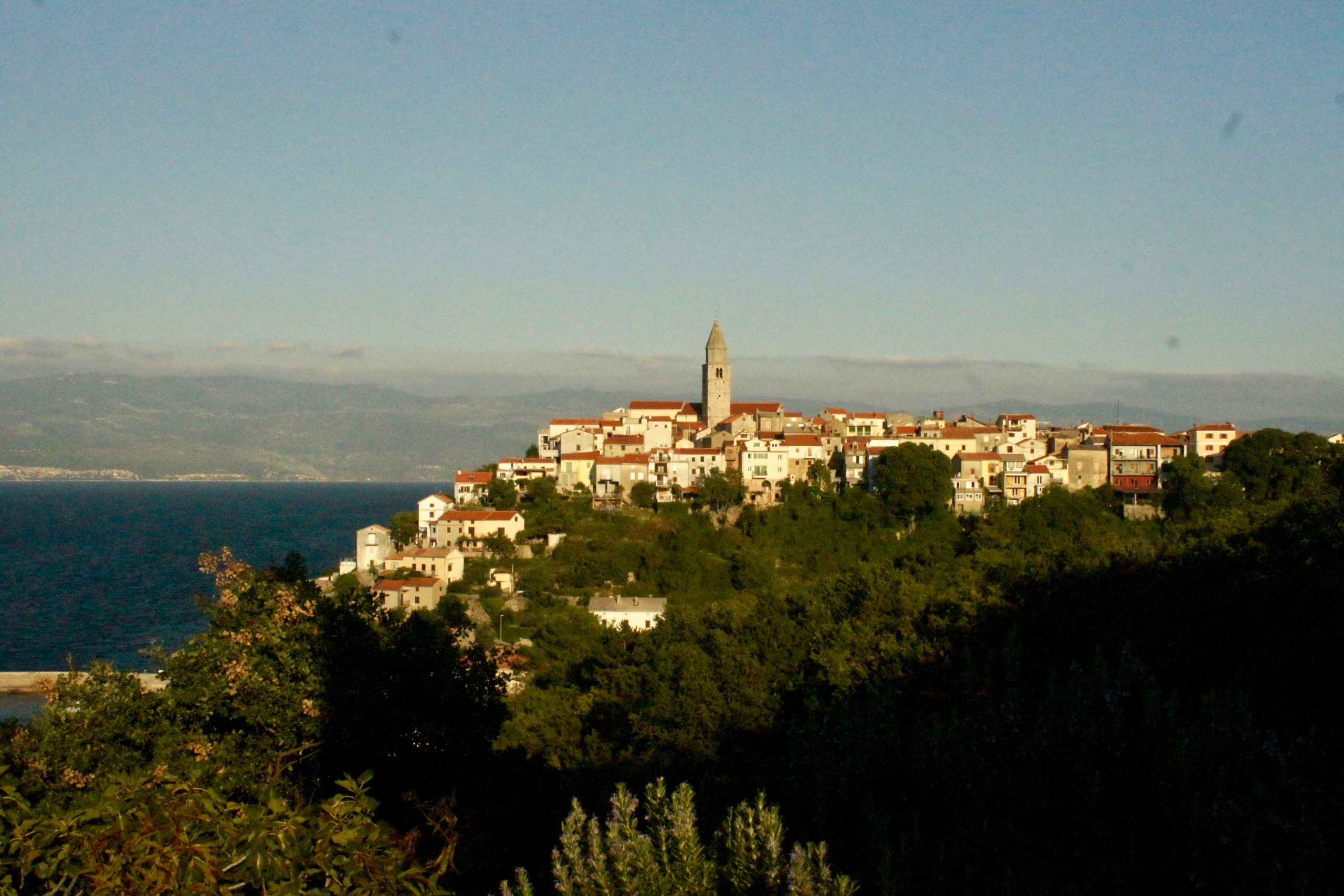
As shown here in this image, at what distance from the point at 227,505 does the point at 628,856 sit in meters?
158

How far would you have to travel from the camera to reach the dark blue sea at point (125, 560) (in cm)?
4494

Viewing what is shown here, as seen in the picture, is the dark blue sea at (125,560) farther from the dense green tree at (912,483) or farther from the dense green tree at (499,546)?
the dense green tree at (912,483)

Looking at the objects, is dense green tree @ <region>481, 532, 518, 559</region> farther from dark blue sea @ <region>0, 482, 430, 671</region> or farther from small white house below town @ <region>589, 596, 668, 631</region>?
dark blue sea @ <region>0, 482, 430, 671</region>

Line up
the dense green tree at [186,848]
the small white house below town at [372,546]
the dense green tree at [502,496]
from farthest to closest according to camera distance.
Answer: the dense green tree at [502,496] < the small white house below town at [372,546] < the dense green tree at [186,848]

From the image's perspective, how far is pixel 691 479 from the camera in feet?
194

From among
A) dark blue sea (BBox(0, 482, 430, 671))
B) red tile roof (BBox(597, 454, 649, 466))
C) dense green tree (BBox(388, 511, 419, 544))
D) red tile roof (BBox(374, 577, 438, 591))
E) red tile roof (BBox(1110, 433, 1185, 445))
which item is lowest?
dark blue sea (BBox(0, 482, 430, 671))

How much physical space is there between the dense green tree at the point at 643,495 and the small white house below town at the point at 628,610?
40.7 feet

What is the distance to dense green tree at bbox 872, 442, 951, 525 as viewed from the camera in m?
54.7

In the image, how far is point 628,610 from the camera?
42.6 meters

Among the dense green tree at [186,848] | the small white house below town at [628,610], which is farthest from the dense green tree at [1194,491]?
the dense green tree at [186,848]

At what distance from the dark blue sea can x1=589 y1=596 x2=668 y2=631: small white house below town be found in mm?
13419

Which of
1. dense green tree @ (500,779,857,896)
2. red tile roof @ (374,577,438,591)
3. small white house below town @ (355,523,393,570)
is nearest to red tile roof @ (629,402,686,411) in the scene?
small white house below town @ (355,523,393,570)

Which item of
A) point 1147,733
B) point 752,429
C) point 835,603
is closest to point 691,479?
point 752,429

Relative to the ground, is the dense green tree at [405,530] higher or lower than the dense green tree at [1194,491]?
lower
